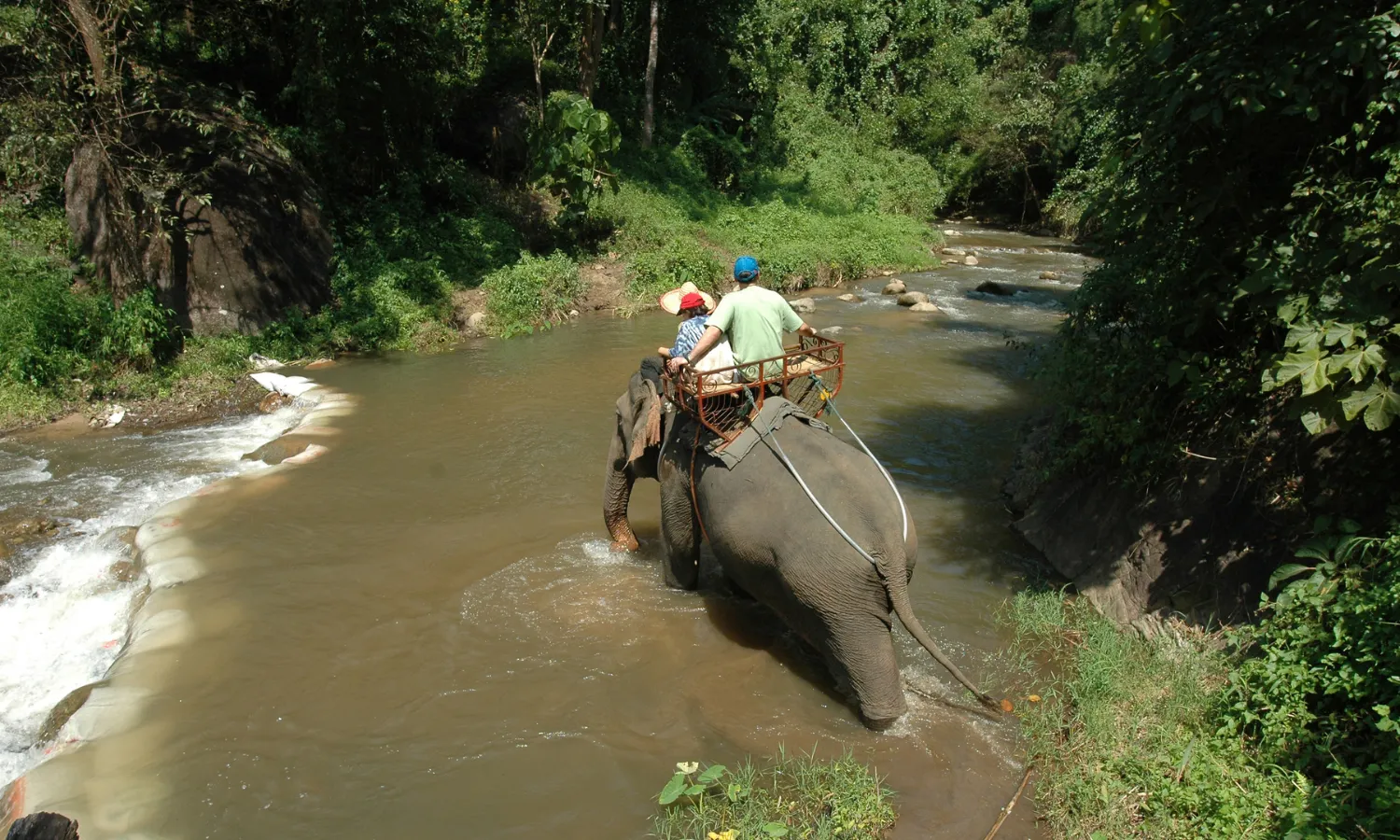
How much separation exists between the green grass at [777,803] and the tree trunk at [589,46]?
1738 centimetres

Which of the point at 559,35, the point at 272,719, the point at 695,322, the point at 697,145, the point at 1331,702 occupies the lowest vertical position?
the point at 272,719

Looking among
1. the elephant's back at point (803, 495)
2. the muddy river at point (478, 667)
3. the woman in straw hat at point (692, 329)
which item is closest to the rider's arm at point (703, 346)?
the woman in straw hat at point (692, 329)

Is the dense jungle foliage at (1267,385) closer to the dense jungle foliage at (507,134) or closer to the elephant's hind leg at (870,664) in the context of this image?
the elephant's hind leg at (870,664)

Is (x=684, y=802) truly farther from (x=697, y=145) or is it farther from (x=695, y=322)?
(x=697, y=145)

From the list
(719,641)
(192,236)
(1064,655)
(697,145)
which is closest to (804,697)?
(719,641)

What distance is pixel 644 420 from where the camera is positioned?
572cm

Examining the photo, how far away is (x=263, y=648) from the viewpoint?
532 centimetres

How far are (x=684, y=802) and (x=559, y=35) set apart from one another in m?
20.1

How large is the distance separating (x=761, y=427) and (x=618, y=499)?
5.86 ft

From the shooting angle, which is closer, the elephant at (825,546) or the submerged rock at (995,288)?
the elephant at (825,546)

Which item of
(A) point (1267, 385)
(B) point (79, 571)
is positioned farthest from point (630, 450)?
(B) point (79, 571)

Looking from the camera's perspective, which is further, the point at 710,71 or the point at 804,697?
the point at 710,71

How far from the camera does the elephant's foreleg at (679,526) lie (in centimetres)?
544

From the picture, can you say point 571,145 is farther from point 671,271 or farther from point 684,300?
point 684,300
